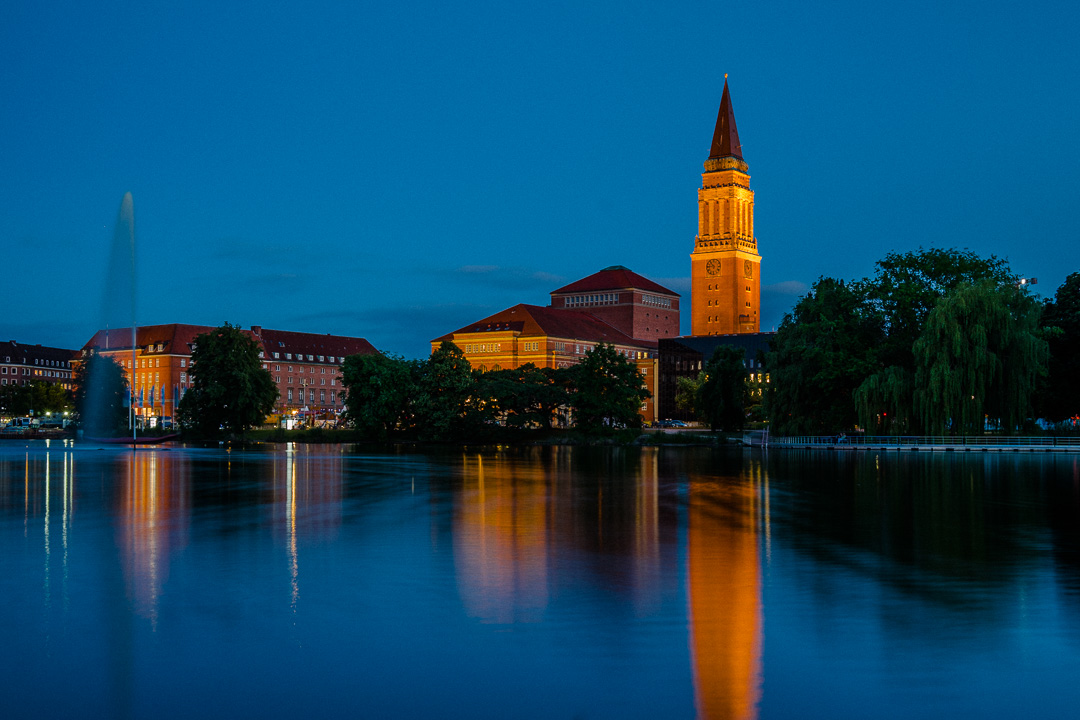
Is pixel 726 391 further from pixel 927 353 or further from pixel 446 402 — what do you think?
pixel 927 353

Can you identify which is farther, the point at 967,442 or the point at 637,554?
the point at 967,442

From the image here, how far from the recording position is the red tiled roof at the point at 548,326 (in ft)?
490

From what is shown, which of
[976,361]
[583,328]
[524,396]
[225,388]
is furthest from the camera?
[583,328]

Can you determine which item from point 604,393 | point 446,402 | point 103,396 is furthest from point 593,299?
Result: point 103,396

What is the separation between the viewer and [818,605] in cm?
1296

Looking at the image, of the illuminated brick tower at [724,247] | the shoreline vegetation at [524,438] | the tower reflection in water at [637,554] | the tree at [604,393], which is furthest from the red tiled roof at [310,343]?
the tower reflection in water at [637,554]

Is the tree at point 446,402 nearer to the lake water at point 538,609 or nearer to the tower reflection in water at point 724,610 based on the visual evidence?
the lake water at point 538,609

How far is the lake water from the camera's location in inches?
361

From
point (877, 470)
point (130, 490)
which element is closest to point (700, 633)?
point (130, 490)

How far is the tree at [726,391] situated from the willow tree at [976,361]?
90.0ft

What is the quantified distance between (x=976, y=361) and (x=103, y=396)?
218 ft

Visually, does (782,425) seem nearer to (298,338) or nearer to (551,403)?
(551,403)

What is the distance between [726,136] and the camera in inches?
6870

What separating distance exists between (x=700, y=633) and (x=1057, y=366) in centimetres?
6388
